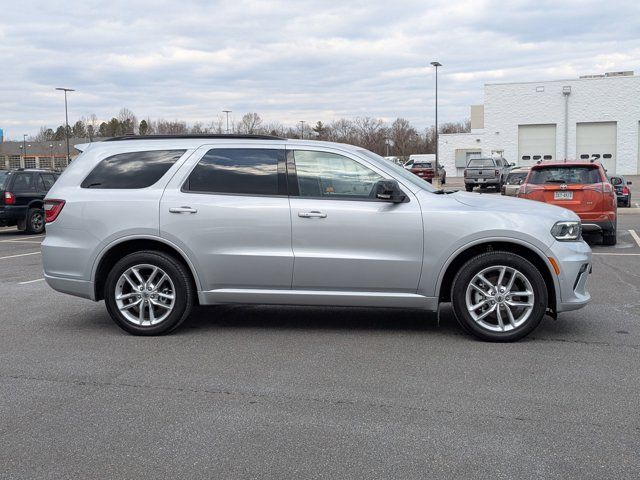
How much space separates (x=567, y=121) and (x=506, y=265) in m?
48.0

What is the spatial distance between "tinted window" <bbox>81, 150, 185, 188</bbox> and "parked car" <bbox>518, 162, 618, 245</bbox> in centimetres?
821

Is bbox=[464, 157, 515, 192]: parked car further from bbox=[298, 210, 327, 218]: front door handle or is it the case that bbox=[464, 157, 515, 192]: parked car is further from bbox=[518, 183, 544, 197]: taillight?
bbox=[298, 210, 327, 218]: front door handle

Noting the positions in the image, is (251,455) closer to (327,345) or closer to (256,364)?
(256,364)

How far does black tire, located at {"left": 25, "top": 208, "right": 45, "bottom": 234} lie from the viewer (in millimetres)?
18391

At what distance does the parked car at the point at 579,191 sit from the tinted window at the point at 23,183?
41.3ft

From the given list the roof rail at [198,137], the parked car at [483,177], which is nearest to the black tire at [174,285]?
the roof rail at [198,137]

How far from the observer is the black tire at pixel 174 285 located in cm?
646

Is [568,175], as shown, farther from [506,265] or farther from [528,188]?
[506,265]

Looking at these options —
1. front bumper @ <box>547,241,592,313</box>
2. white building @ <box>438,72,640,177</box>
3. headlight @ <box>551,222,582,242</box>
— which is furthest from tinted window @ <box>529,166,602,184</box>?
white building @ <box>438,72,640,177</box>

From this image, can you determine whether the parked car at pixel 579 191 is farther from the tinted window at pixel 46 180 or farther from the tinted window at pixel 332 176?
the tinted window at pixel 46 180

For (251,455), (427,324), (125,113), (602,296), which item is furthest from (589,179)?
(125,113)

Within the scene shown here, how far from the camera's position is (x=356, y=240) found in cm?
621

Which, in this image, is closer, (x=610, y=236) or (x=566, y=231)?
(x=566, y=231)

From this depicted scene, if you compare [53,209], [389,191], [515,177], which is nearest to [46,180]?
[53,209]
